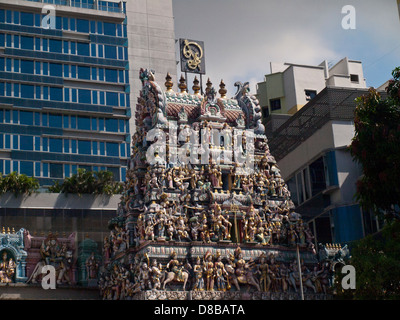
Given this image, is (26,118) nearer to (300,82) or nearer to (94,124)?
(94,124)

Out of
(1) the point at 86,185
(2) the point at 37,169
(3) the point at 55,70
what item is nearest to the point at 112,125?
(3) the point at 55,70

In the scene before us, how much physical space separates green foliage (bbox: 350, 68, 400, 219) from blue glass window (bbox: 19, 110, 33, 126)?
3989 centimetres

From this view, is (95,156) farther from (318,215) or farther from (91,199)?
(318,215)

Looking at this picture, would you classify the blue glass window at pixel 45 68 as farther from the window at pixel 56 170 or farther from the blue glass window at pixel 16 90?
the window at pixel 56 170

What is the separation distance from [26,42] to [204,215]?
3864cm

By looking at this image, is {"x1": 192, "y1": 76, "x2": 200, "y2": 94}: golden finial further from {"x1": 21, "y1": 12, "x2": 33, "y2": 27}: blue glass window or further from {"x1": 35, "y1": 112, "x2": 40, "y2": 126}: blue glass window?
{"x1": 21, "y1": 12, "x2": 33, "y2": 27}: blue glass window

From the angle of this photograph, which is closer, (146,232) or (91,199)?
(146,232)

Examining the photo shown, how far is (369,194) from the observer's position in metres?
39.6

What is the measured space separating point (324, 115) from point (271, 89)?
46.3 ft

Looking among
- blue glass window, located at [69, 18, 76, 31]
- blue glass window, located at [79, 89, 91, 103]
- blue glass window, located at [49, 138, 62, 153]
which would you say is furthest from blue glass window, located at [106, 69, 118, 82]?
blue glass window, located at [49, 138, 62, 153]

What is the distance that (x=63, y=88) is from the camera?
7412cm

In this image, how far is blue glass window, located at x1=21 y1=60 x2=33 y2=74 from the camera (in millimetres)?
73312
